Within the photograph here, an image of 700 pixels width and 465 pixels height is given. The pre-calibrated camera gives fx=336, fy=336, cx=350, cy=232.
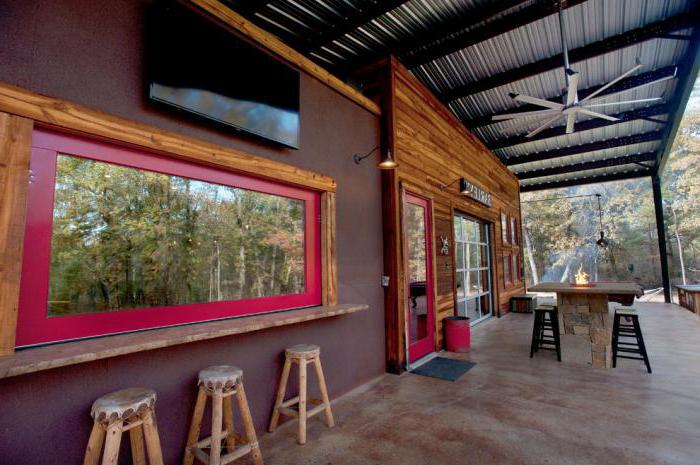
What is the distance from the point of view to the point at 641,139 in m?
7.66

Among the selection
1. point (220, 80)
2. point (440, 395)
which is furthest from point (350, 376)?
point (220, 80)

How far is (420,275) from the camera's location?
4.67 metres

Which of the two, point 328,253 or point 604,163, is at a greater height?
point 604,163

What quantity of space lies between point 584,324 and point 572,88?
2.85 meters

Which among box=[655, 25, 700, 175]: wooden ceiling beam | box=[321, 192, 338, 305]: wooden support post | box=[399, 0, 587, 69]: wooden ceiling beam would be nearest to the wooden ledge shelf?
box=[321, 192, 338, 305]: wooden support post

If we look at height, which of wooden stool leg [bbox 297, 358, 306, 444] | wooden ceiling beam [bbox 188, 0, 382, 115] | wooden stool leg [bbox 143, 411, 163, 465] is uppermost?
wooden ceiling beam [bbox 188, 0, 382, 115]

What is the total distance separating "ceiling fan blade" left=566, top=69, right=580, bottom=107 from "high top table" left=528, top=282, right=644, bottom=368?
7.56 feet

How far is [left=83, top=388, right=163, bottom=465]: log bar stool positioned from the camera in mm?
1456

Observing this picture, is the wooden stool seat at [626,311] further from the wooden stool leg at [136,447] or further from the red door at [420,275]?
the wooden stool leg at [136,447]

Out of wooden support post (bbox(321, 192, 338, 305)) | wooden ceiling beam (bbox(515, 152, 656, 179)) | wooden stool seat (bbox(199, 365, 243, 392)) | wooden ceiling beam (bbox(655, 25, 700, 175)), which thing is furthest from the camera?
wooden ceiling beam (bbox(515, 152, 656, 179))

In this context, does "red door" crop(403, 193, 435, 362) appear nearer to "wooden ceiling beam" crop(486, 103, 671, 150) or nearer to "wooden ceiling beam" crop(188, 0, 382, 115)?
"wooden ceiling beam" crop(188, 0, 382, 115)

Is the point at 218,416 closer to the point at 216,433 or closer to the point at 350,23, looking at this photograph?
the point at 216,433

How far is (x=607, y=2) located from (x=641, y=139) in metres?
5.48

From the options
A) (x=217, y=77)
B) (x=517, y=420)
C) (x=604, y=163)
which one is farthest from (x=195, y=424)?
(x=604, y=163)
